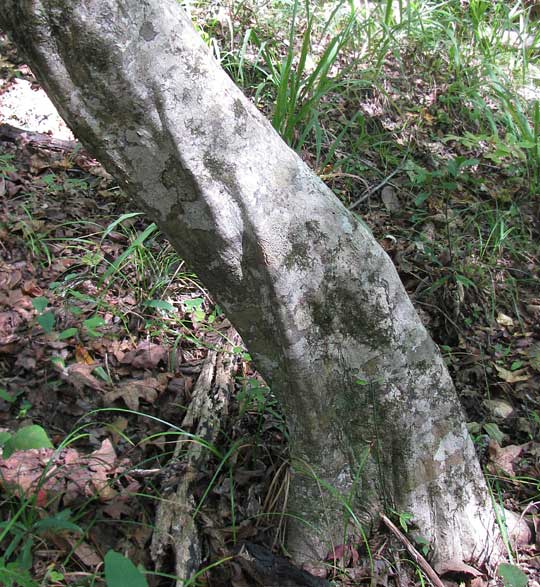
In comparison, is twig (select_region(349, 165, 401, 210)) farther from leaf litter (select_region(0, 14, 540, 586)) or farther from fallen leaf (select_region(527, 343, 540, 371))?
fallen leaf (select_region(527, 343, 540, 371))

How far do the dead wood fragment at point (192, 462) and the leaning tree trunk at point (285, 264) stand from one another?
372 mm

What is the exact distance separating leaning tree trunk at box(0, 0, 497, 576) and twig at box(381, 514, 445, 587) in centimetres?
6

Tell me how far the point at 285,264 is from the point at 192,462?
3.20 ft

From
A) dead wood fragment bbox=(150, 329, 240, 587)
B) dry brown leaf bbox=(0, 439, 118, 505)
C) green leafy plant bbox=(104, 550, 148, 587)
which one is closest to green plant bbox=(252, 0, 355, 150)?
dead wood fragment bbox=(150, 329, 240, 587)

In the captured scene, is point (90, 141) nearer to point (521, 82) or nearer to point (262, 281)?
point (262, 281)

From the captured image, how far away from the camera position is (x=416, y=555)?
199cm

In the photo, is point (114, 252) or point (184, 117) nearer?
point (184, 117)

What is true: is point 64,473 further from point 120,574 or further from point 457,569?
point 457,569

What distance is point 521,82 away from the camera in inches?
175

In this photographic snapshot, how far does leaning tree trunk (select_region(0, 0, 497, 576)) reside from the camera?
1.30 metres

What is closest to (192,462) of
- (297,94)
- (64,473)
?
(64,473)

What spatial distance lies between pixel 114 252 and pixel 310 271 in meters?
1.82

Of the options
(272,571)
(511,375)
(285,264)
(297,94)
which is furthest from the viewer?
(297,94)

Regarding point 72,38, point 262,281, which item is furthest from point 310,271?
point 72,38
